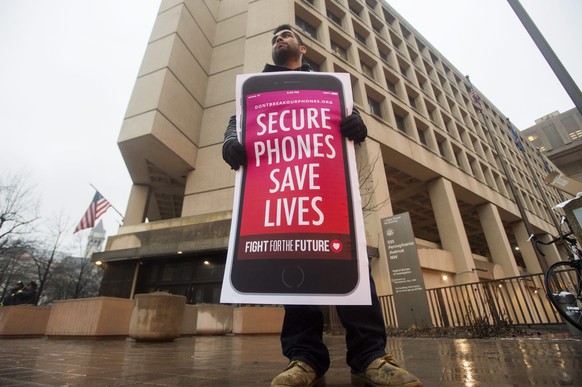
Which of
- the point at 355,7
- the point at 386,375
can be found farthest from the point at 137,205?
the point at 355,7

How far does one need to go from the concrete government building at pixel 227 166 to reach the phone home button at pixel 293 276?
8125mm

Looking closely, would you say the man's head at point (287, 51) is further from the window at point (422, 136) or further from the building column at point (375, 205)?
the window at point (422, 136)

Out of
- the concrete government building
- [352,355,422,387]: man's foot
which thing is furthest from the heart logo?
the concrete government building

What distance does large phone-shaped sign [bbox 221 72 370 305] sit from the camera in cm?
141

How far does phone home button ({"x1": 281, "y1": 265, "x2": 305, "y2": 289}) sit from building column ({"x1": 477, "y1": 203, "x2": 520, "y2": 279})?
2385 cm

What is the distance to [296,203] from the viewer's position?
5.05ft

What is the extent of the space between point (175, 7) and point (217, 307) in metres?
18.6

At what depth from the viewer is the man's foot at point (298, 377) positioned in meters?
1.39

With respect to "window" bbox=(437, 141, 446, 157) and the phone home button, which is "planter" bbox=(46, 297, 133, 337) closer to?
the phone home button

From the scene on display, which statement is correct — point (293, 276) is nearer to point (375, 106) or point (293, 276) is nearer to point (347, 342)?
point (347, 342)

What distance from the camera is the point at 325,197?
1551mm

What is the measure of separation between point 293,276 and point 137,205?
59.4ft

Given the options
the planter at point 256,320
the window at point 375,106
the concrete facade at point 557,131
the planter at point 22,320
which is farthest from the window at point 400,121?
the concrete facade at point 557,131

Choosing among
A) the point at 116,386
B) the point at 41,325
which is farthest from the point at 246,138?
the point at 41,325
